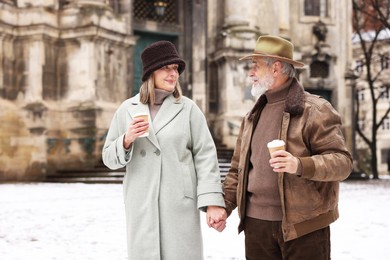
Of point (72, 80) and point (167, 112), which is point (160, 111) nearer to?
point (167, 112)

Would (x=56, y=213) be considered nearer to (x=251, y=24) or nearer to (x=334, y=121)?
(x=334, y=121)

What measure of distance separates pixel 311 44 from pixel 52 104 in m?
11.9

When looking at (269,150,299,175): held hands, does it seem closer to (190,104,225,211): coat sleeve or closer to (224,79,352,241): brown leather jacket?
(224,79,352,241): brown leather jacket

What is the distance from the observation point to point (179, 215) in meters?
3.71

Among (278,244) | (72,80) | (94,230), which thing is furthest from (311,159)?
(72,80)

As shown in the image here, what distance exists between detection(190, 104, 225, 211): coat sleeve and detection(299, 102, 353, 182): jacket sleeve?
646mm

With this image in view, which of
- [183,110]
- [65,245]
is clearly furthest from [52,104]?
[183,110]

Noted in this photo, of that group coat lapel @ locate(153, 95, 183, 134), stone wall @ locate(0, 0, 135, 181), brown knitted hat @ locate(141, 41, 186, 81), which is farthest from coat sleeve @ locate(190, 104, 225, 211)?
stone wall @ locate(0, 0, 135, 181)

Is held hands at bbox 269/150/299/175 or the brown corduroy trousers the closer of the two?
held hands at bbox 269/150/299/175

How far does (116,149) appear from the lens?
3.71m

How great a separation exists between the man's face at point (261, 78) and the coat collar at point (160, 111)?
20.0 inches

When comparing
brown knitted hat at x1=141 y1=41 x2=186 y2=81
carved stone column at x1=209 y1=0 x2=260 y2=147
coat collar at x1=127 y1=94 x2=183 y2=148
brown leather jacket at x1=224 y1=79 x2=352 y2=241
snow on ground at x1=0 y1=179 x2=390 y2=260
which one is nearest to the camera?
brown leather jacket at x1=224 y1=79 x2=352 y2=241

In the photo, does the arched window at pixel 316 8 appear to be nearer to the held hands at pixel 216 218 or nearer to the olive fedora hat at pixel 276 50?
the olive fedora hat at pixel 276 50

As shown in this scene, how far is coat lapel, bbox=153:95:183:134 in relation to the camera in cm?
378
